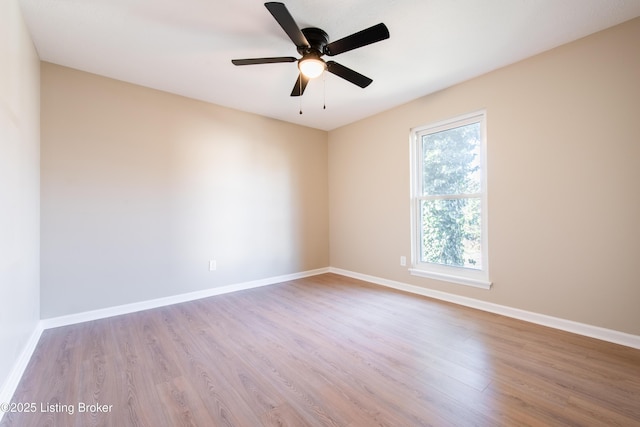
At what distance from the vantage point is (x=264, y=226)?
13.3 ft

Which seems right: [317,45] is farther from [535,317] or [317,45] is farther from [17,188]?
[535,317]

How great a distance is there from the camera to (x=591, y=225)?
7.45 feet

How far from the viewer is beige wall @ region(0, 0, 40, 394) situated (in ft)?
5.08

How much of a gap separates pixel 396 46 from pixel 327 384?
2677 millimetres

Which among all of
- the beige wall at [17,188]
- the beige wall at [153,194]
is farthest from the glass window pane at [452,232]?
the beige wall at [17,188]

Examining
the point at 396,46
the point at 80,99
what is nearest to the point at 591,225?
the point at 396,46

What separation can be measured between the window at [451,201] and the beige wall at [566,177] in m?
0.13

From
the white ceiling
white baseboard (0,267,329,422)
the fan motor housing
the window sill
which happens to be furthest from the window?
white baseboard (0,267,329,422)

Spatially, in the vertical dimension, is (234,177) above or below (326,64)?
below

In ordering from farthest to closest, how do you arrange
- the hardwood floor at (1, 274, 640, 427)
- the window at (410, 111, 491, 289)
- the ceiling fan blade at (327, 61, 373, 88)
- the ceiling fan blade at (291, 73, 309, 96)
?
the window at (410, 111, 491, 289), the ceiling fan blade at (291, 73, 309, 96), the ceiling fan blade at (327, 61, 373, 88), the hardwood floor at (1, 274, 640, 427)

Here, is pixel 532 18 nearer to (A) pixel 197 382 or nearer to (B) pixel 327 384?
(B) pixel 327 384

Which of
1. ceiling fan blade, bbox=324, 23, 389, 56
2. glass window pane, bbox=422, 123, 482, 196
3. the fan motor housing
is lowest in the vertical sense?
glass window pane, bbox=422, 123, 482, 196

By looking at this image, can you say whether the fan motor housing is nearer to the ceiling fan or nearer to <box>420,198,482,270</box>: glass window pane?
the ceiling fan

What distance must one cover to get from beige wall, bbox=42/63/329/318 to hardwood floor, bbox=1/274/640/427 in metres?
0.53
